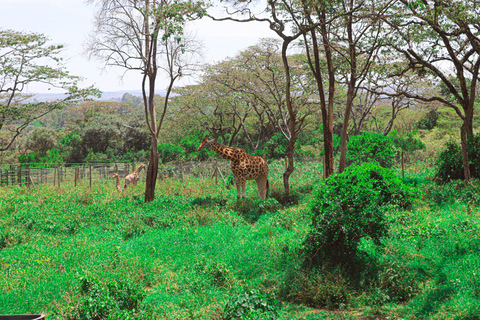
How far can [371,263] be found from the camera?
6336 mm

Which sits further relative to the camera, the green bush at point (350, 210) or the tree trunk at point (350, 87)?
the tree trunk at point (350, 87)

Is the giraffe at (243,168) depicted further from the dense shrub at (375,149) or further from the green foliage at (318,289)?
the green foliage at (318,289)

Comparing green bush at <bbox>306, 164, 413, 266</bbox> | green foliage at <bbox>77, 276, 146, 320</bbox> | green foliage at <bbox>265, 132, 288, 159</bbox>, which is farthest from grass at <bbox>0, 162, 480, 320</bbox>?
green foliage at <bbox>265, 132, 288, 159</bbox>

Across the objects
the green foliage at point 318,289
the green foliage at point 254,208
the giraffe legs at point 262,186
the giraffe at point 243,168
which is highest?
the giraffe at point 243,168

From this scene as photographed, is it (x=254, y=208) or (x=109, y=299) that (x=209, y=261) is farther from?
(x=254, y=208)

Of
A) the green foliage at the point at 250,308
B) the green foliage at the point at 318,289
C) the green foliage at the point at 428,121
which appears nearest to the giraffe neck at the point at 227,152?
the green foliage at the point at 318,289

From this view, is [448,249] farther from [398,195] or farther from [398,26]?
[398,26]

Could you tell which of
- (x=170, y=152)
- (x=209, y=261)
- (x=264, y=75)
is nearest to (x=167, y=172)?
(x=264, y=75)

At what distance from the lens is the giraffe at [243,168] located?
12.6 m

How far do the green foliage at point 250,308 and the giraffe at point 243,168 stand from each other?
7.59 m

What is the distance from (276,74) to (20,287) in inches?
660

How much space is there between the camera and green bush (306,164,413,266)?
20.3 ft

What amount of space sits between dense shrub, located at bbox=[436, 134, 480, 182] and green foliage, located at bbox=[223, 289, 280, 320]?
9.78 metres

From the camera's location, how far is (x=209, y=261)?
7184 millimetres
